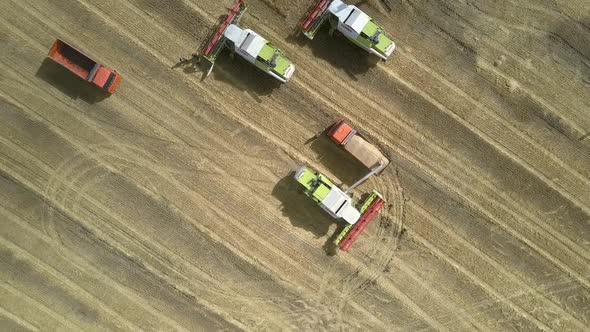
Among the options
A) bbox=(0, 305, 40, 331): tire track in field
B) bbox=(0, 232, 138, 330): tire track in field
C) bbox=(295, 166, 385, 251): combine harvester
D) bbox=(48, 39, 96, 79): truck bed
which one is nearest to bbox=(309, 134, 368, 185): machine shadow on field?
bbox=(295, 166, 385, 251): combine harvester

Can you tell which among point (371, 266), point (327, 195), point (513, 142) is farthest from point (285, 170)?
Answer: point (513, 142)

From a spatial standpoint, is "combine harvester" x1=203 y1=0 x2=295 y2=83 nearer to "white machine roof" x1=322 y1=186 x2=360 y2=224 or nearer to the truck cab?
the truck cab

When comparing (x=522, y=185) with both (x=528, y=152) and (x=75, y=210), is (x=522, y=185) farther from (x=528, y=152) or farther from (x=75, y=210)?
(x=75, y=210)

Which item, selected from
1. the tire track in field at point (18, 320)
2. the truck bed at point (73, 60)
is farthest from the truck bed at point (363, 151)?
the tire track in field at point (18, 320)

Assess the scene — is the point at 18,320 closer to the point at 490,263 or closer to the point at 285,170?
the point at 285,170

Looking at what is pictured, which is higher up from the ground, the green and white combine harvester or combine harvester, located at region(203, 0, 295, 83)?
combine harvester, located at region(203, 0, 295, 83)

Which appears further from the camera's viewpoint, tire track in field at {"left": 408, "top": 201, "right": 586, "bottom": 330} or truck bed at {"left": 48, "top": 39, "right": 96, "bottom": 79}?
tire track in field at {"left": 408, "top": 201, "right": 586, "bottom": 330}
